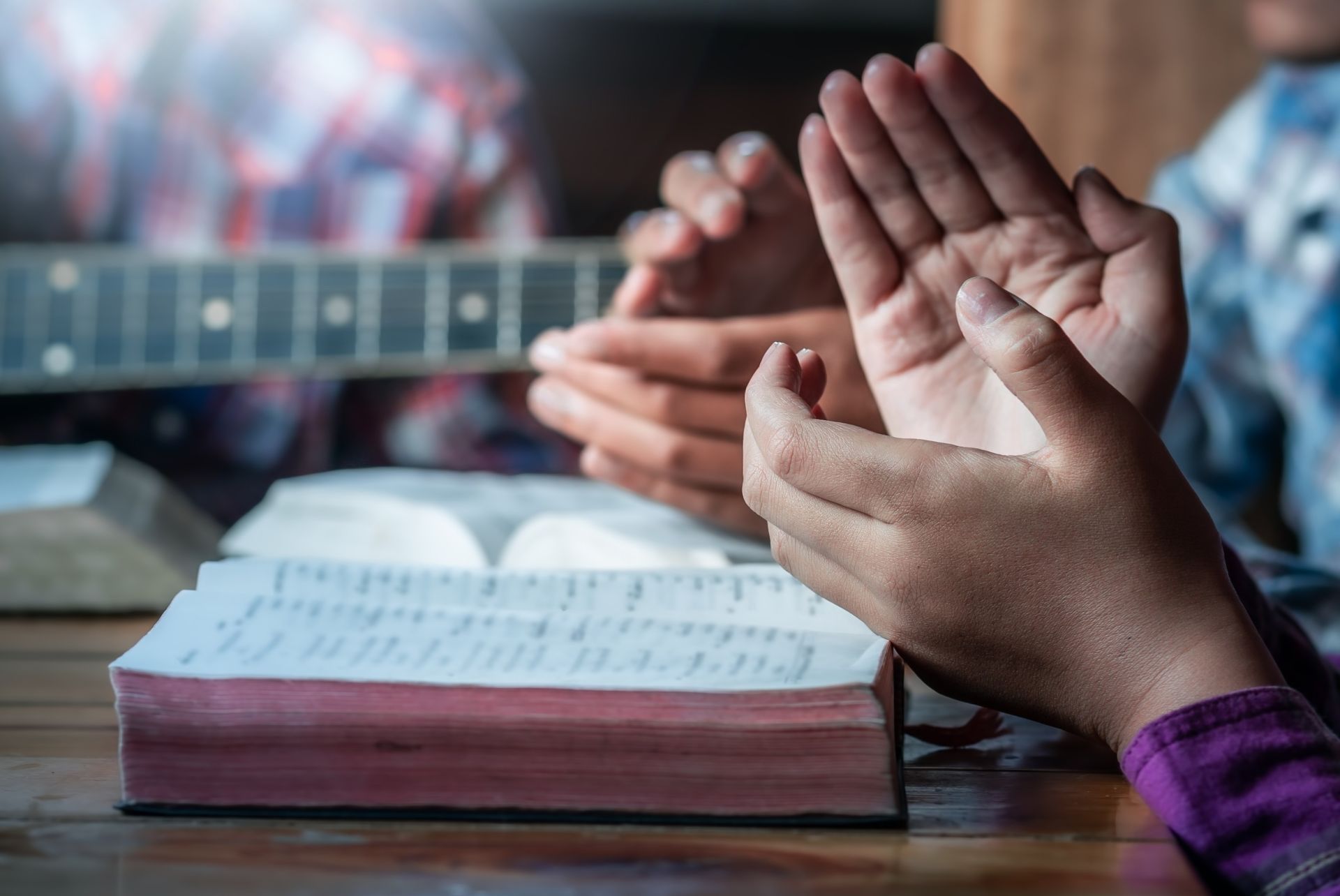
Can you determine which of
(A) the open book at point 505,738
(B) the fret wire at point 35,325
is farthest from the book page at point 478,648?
(B) the fret wire at point 35,325

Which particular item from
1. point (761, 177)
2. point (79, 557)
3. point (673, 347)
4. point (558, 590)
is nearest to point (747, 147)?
point (761, 177)

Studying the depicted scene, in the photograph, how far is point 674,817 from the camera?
36 cm

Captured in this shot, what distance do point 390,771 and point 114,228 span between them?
1224 millimetres

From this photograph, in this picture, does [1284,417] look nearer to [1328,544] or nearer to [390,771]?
[1328,544]

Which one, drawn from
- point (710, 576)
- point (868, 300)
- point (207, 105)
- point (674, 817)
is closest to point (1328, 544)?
point (868, 300)

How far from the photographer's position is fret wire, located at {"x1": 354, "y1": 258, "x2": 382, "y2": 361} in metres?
1.29

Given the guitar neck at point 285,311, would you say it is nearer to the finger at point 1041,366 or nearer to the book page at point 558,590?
the book page at point 558,590

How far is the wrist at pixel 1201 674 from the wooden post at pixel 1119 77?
121 centimetres

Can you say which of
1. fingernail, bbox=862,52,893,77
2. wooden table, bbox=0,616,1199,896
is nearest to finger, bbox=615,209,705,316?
fingernail, bbox=862,52,893,77

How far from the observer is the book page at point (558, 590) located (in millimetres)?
456

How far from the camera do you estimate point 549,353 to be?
29.6 inches

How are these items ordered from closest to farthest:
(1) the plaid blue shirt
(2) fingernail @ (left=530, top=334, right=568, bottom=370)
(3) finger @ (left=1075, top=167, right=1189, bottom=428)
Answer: (3) finger @ (left=1075, top=167, right=1189, bottom=428) → (2) fingernail @ (left=530, top=334, right=568, bottom=370) → (1) the plaid blue shirt

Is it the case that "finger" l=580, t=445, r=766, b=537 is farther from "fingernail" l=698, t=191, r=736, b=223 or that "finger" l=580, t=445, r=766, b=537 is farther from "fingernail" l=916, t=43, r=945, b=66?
"fingernail" l=916, t=43, r=945, b=66

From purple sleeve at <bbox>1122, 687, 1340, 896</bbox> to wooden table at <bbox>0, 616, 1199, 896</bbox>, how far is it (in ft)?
0.04
